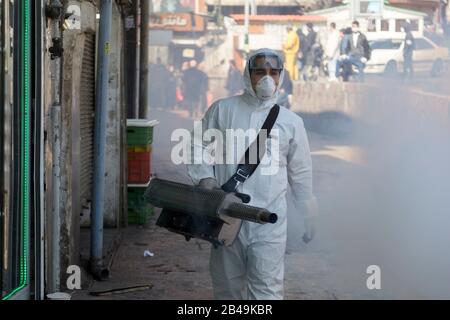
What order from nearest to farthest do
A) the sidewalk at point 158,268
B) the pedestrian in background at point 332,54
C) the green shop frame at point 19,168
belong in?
the green shop frame at point 19,168
the sidewalk at point 158,268
the pedestrian in background at point 332,54

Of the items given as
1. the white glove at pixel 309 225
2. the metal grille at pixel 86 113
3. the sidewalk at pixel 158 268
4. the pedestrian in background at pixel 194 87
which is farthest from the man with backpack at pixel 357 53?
the white glove at pixel 309 225

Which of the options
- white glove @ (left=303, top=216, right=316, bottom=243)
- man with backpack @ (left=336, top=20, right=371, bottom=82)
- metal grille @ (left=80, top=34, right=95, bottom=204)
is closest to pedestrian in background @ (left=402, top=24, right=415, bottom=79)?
man with backpack @ (left=336, top=20, right=371, bottom=82)

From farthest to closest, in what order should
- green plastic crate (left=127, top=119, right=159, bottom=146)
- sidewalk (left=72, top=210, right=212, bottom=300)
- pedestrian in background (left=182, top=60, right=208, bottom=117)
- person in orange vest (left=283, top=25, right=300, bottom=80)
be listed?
pedestrian in background (left=182, top=60, right=208, bottom=117) → person in orange vest (left=283, top=25, right=300, bottom=80) → green plastic crate (left=127, top=119, right=159, bottom=146) → sidewalk (left=72, top=210, right=212, bottom=300)

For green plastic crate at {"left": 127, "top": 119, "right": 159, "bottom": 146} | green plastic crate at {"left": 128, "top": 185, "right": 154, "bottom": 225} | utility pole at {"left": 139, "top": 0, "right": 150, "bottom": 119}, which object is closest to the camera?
green plastic crate at {"left": 127, "top": 119, "right": 159, "bottom": 146}

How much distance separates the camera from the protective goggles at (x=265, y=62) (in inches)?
199

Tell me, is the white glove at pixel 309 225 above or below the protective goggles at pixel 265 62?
below

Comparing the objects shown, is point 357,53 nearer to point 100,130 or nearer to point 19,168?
point 100,130

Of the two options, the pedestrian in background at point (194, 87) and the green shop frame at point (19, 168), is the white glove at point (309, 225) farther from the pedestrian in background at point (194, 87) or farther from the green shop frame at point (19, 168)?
the pedestrian in background at point (194, 87)

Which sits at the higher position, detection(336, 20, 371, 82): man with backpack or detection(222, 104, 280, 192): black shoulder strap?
detection(336, 20, 371, 82): man with backpack

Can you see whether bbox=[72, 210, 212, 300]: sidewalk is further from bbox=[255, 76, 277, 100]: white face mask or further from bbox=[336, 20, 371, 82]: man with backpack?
bbox=[336, 20, 371, 82]: man with backpack

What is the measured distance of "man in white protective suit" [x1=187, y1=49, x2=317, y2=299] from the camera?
4977mm
